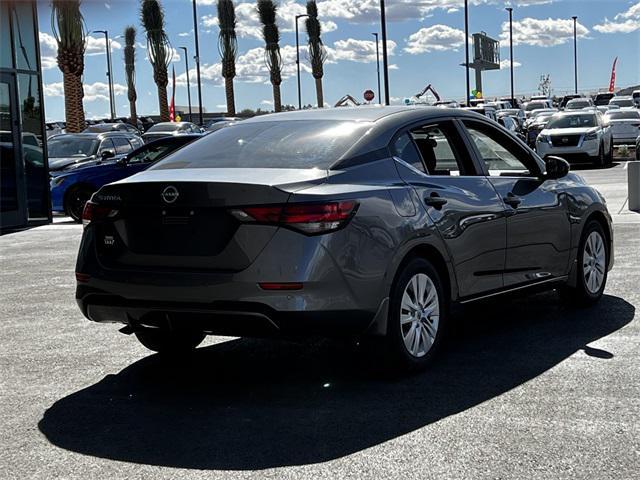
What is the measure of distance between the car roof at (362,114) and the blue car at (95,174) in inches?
435

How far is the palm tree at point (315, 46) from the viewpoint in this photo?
7350 cm

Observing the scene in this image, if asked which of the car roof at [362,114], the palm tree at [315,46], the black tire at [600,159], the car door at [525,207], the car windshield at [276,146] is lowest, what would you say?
the black tire at [600,159]

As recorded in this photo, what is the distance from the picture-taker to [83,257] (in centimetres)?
595

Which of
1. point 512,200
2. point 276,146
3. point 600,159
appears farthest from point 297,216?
point 600,159

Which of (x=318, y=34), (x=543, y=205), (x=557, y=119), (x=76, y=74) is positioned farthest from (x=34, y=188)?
(x=318, y=34)

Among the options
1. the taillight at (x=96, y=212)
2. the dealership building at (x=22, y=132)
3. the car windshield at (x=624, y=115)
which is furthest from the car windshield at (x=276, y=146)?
the car windshield at (x=624, y=115)

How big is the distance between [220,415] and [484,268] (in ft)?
7.40

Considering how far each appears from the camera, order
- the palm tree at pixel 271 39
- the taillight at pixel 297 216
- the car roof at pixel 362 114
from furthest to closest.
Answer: the palm tree at pixel 271 39 → the car roof at pixel 362 114 → the taillight at pixel 297 216

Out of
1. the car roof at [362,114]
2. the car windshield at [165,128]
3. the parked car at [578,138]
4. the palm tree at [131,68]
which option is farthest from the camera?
the palm tree at [131,68]

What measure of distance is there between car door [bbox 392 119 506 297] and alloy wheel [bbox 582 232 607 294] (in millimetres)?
1435

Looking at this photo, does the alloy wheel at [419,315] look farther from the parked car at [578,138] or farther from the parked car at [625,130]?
the parked car at [625,130]

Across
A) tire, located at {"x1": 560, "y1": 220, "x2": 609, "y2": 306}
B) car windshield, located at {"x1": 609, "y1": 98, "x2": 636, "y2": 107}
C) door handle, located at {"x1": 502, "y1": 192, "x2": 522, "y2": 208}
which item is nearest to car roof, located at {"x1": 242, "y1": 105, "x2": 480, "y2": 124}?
door handle, located at {"x1": 502, "y1": 192, "x2": 522, "y2": 208}

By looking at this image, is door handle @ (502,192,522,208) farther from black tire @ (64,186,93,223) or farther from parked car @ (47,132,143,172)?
parked car @ (47,132,143,172)

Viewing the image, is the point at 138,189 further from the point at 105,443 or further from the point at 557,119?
the point at 557,119
